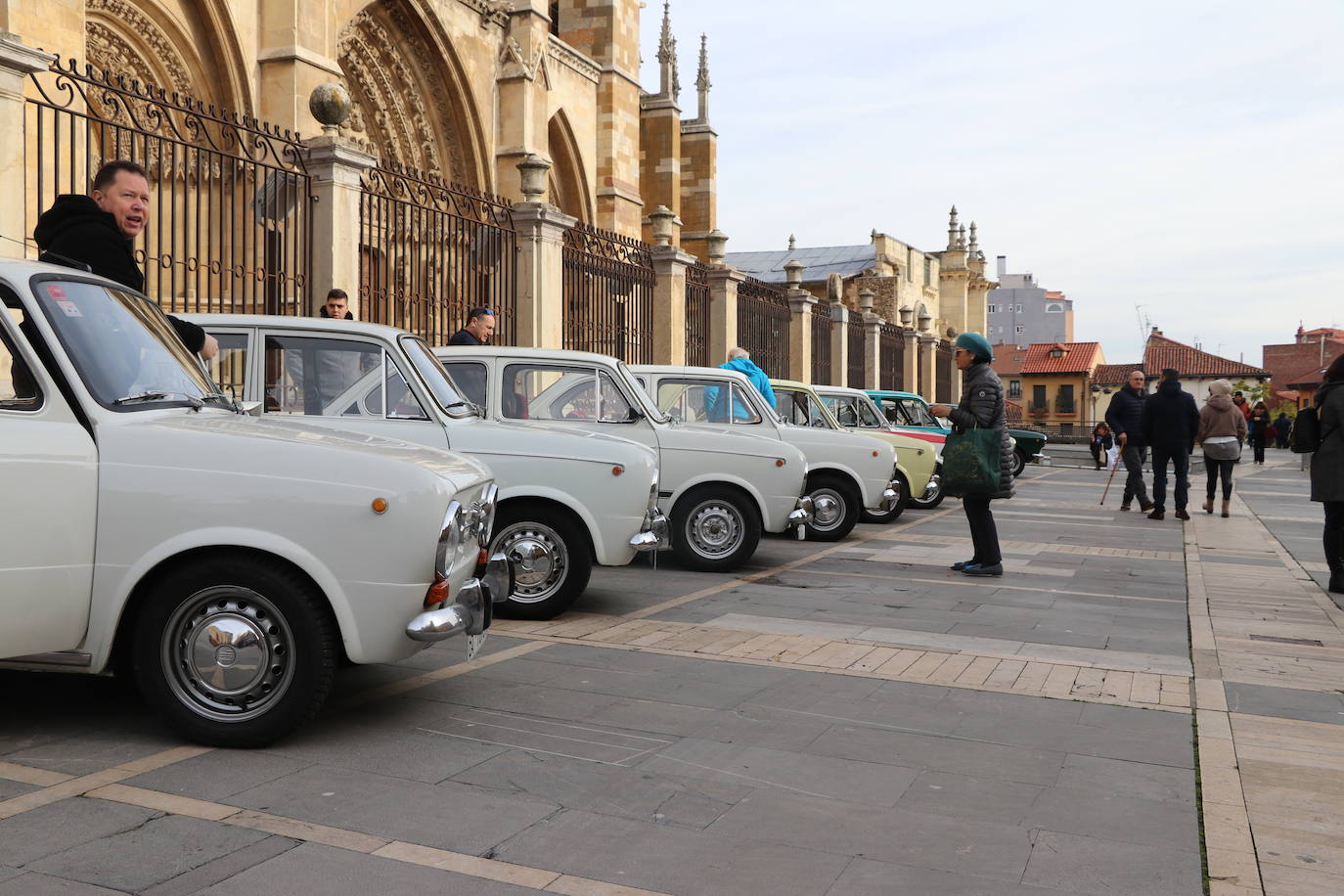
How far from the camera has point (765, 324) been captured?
24203mm

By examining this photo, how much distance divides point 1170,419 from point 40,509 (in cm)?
1391

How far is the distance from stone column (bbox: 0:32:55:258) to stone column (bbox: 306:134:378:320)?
133 inches

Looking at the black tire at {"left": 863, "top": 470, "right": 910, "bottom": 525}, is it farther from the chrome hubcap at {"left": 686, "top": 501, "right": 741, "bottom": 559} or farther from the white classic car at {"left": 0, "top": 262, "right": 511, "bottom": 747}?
the white classic car at {"left": 0, "top": 262, "right": 511, "bottom": 747}

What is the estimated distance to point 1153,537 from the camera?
13.7 m

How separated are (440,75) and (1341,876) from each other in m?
23.1

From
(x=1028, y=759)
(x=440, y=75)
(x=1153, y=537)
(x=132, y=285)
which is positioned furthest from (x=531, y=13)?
(x=1028, y=759)

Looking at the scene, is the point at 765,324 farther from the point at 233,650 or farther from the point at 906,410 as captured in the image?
the point at 233,650

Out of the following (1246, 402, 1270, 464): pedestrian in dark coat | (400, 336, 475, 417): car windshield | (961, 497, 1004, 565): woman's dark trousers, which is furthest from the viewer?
(1246, 402, 1270, 464): pedestrian in dark coat

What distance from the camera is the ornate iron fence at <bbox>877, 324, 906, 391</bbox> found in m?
32.5

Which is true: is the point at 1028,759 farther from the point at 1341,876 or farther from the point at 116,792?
the point at 116,792

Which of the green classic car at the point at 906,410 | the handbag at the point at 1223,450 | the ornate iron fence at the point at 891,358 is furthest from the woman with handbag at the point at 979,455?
the ornate iron fence at the point at 891,358

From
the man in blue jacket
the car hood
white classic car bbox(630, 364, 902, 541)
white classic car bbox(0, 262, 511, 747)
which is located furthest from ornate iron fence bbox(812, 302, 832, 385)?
white classic car bbox(0, 262, 511, 747)

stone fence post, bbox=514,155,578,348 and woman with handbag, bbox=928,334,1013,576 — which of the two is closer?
woman with handbag, bbox=928,334,1013,576

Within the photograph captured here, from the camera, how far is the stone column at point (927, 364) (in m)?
37.1
